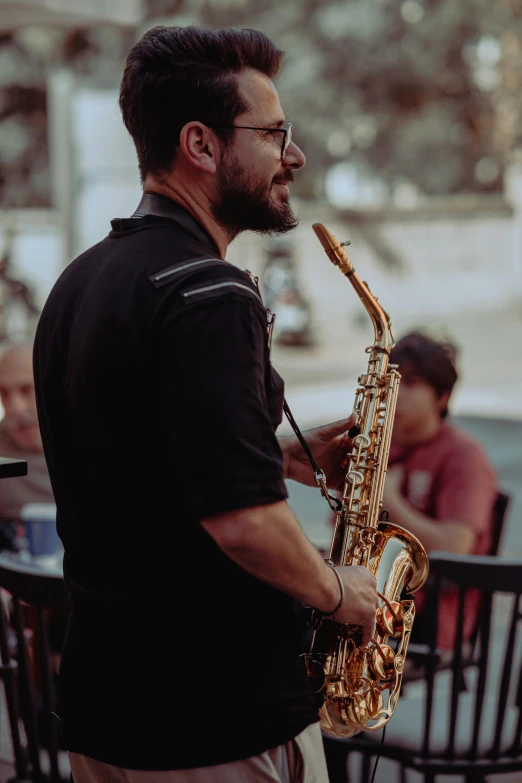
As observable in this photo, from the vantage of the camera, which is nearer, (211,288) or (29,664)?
(211,288)

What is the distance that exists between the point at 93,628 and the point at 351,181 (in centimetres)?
2543

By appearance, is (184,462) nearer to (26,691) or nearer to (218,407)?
(218,407)

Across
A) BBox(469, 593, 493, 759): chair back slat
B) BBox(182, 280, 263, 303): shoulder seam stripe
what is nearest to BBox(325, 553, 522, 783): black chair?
BBox(469, 593, 493, 759): chair back slat

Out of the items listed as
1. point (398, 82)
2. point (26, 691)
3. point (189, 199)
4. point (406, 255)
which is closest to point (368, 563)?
point (189, 199)

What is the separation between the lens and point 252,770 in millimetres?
1637

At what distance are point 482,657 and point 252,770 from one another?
4.01 feet


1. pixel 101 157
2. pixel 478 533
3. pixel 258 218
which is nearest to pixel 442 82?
pixel 101 157

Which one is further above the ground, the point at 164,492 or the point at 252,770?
the point at 164,492

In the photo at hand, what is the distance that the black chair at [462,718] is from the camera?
8.78 feet

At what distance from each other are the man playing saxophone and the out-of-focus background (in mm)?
9033

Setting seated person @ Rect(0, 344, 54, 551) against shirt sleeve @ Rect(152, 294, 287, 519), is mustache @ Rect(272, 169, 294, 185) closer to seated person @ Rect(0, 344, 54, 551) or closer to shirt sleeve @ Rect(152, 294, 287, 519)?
shirt sleeve @ Rect(152, 294, 287, 519)

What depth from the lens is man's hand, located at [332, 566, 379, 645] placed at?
66.2 inches

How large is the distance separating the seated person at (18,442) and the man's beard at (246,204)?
231 centimetres

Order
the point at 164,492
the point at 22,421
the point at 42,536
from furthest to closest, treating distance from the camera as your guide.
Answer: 1. the point at 22,421
2. the point at 42,536
3. the point at 164,492
